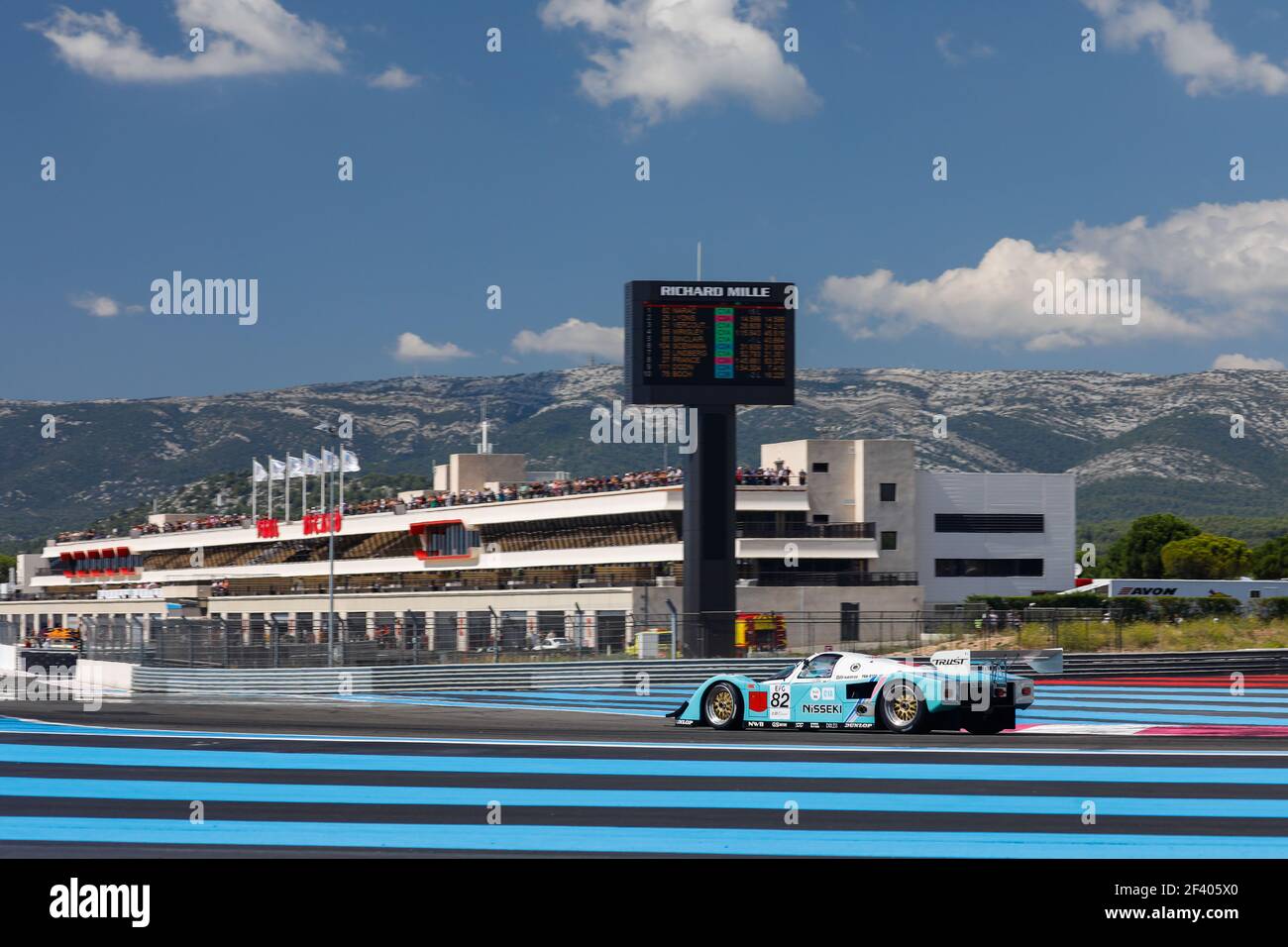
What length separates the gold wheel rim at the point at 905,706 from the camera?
60.1 ft

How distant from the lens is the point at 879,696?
18547mm

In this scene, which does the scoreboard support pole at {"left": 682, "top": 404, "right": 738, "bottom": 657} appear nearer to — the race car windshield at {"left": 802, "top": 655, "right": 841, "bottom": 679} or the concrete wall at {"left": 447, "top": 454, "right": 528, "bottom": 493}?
the race car windshield at {"left": 802, "top": 655, "right": 841, "bottom": 679}

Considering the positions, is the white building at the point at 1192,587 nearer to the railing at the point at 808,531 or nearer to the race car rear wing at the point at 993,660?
the railing at the point at 808,531

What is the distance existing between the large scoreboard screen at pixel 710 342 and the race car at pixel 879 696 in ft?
82.7

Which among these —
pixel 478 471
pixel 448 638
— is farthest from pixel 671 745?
pixel 478 471

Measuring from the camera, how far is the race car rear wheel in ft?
64.0

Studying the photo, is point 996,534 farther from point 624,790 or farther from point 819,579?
point 624,790

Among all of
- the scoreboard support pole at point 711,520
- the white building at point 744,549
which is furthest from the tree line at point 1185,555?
the scoreboard support pole at point 711,520

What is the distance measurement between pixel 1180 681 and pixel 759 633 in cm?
1035

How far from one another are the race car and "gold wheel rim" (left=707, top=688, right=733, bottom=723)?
1 cm

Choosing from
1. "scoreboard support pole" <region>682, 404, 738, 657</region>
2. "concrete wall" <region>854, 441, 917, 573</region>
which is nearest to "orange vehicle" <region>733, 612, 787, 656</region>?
"scoreboard support pole" <region>682, 404, 738, 657</region>
